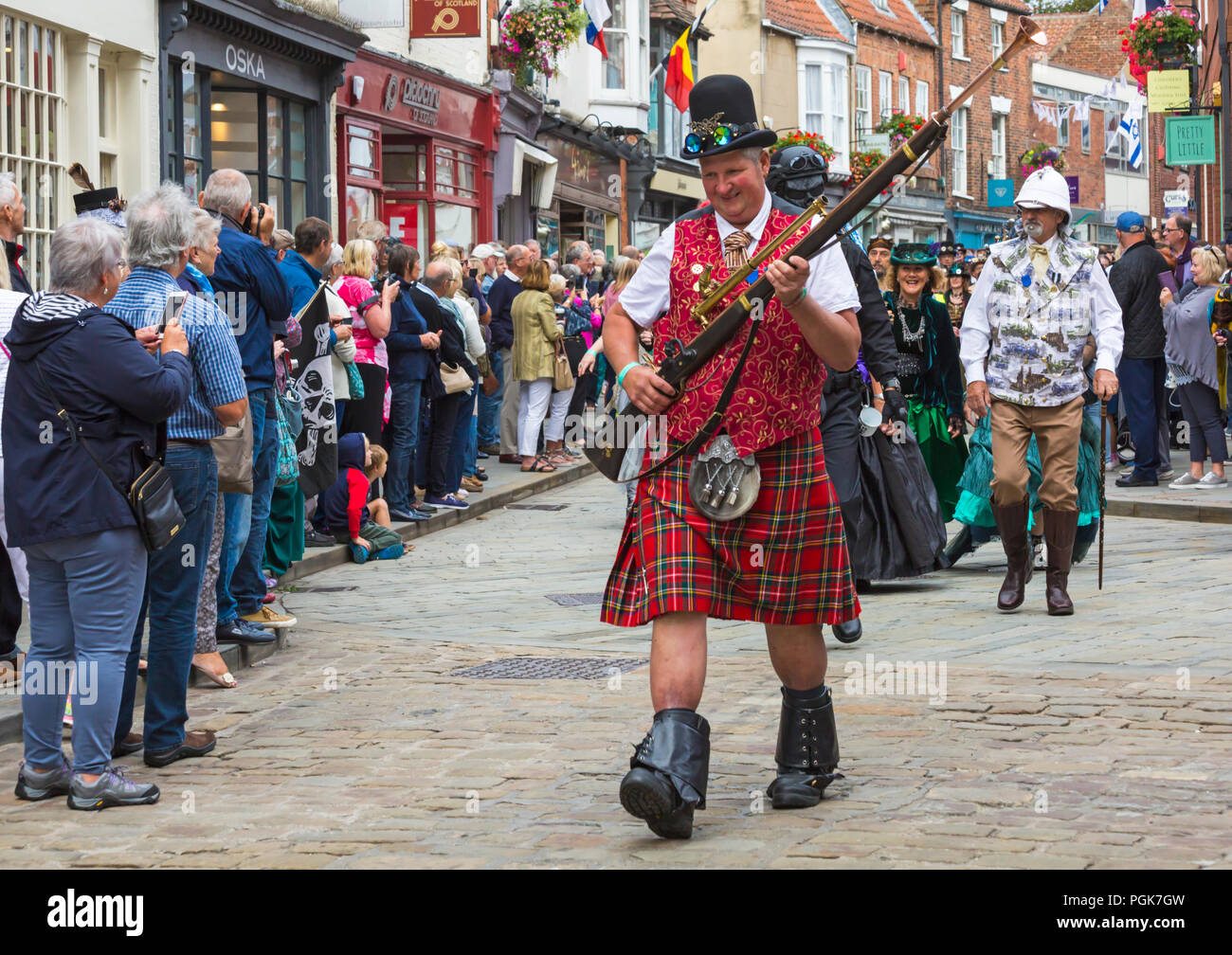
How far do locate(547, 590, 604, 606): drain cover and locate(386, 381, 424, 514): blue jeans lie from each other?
3.25 m

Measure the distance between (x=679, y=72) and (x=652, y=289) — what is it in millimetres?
26859

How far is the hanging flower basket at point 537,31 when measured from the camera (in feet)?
83.8

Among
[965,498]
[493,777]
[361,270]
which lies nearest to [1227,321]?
[965,498]

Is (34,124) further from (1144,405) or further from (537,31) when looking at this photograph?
(537,31)

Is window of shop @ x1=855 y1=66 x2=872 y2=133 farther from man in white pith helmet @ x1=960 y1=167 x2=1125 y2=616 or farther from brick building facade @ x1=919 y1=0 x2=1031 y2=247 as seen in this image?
man in white pith helmet @ x1=960 y1=167 x2=1125 y2=616

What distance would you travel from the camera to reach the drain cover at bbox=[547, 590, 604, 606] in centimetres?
1010

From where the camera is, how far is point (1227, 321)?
49.2 feet

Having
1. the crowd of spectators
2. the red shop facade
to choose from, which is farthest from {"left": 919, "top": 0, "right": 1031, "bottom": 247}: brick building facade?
the crowd of spectators

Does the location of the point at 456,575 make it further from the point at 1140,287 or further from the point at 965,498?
the point at 1140,287

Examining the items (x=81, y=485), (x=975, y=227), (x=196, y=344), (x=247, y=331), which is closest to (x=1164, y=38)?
(x=247, y=331)

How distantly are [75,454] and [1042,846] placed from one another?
10.2 ft

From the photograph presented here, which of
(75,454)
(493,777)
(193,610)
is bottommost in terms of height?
(493,777)

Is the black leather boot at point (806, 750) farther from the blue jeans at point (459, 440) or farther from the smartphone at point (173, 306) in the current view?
the blue jeans at point (459, 440)

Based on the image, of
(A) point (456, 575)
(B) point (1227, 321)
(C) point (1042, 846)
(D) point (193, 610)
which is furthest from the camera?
(B) point (1227, 321)
